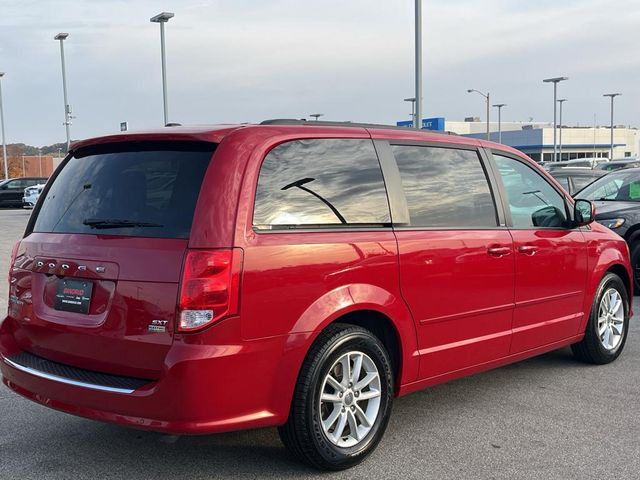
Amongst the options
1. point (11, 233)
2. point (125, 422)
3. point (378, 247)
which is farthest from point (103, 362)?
point (11, 233)

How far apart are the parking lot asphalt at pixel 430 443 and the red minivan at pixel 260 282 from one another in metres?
0.30

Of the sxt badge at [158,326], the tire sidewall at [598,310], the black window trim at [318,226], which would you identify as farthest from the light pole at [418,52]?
the sxt badge at [158,326]

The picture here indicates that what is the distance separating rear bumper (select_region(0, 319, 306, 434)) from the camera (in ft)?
10.9

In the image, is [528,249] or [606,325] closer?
[528,249]

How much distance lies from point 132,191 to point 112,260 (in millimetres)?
411

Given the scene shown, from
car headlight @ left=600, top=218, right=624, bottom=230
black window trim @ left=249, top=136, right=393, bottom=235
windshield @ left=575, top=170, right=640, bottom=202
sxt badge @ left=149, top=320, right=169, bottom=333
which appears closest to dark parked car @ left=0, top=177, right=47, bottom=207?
windshield @ left=575, top=170, right=640, bottom=202

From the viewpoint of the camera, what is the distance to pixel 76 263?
367cm

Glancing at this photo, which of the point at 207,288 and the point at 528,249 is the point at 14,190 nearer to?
the point at 528,249

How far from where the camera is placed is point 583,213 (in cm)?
559

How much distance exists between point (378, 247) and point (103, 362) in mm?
1559

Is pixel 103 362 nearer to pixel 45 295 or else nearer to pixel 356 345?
pixel 45 295

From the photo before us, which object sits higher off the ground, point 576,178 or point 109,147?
point 109,147

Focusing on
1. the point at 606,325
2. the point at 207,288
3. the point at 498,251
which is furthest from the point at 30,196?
the point at 207,288

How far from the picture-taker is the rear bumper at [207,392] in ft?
10.9
